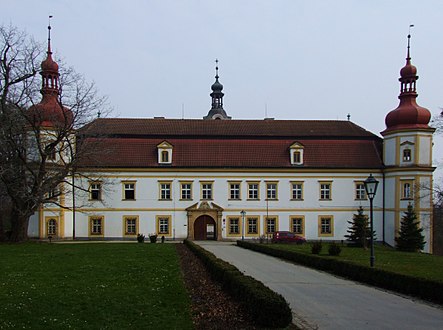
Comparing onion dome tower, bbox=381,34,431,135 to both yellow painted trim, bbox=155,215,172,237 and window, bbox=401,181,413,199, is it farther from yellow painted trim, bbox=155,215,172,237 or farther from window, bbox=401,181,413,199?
yellow painted trim, bbox=155,215,172,237

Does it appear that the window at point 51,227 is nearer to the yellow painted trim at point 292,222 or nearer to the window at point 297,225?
the yellow painted trim at point 292,222

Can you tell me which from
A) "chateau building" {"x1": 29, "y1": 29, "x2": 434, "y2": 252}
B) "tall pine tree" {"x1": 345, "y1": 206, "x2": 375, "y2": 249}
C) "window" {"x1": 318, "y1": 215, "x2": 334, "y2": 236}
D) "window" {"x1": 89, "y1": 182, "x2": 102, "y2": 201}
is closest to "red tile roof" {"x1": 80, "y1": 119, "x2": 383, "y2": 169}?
"chateau building" {"x1": 29, "y1": 29, "x2": 434, "y2": 252}

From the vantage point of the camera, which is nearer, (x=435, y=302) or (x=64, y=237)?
(x=435, y=302)

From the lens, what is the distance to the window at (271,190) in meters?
44.0

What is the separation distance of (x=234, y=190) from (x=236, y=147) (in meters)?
3.64

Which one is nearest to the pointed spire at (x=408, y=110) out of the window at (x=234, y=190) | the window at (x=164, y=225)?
the window at (x=234, y=190)

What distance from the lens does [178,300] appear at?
1128cm

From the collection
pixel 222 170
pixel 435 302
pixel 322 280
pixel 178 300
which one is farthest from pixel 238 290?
pixel 222 170

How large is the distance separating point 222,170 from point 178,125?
6.15 metres

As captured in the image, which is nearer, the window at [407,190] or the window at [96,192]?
the window at [407,190]

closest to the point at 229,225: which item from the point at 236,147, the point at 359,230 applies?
the point at 236,147

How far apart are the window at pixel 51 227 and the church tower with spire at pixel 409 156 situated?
27051 millimetres

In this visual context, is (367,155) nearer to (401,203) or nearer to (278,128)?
(401,203)

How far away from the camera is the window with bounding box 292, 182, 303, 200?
44125 millimetres
